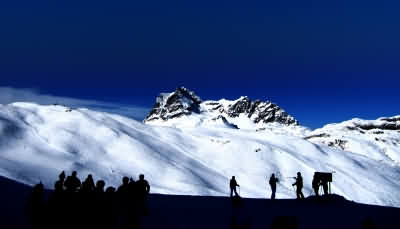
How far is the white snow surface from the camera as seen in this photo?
29.6m

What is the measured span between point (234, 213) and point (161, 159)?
2277 cm

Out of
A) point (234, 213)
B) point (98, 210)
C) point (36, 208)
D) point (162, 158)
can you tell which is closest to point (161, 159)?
point (162, 158)

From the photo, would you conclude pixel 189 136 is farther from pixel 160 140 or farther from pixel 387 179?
pixel 387 179

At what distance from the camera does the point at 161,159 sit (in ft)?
125

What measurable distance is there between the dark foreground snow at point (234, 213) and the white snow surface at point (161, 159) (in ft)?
25.6

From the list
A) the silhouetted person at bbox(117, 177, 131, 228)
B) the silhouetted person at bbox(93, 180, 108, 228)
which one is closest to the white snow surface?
the silhouetted person at bbox(117, 177, 131, 228)

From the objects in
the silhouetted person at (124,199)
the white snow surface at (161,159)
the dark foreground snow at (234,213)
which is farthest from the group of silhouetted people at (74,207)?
the white snow surface at (161,159)

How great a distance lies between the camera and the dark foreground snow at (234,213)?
43.6ft

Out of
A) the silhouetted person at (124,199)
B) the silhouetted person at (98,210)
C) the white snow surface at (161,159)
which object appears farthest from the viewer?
the white snow surface at (161,159)

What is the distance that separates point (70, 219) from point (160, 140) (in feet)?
125

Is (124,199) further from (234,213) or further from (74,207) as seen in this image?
(234,213)

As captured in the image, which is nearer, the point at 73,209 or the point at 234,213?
the point at 73,209

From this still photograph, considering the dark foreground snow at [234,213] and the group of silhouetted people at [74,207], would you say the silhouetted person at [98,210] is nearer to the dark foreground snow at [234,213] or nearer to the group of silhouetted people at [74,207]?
the group of silhouetted people at [74,207]

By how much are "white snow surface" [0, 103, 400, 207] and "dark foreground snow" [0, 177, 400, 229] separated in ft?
25.6
